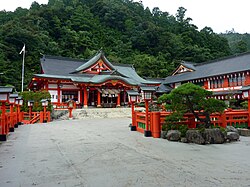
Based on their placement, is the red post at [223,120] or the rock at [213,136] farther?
the red post at [223,120]

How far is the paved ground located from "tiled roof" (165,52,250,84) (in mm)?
20644

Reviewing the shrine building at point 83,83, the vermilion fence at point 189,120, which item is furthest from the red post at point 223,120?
the shrine building at point 83,83

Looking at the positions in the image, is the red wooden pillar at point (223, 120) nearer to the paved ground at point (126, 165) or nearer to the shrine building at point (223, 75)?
the paved ground at point (126, 165)

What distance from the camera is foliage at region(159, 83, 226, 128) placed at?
341 inches

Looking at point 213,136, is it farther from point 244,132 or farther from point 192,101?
point 244,132

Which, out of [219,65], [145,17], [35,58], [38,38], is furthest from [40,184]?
[145,17]

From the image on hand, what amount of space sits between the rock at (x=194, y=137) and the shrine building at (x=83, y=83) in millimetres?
16567

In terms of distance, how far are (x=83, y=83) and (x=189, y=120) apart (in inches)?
741

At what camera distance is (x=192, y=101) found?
898cm

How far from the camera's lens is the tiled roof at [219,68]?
25.6 meters

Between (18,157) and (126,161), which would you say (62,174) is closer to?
(126,161)

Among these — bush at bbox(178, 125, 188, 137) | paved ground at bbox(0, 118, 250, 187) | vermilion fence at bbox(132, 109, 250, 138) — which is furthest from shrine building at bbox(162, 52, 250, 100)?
paved ground at bbox(0, 118, 250, 187)

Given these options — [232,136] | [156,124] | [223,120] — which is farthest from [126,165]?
[223,120]

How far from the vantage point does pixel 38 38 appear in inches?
1922
